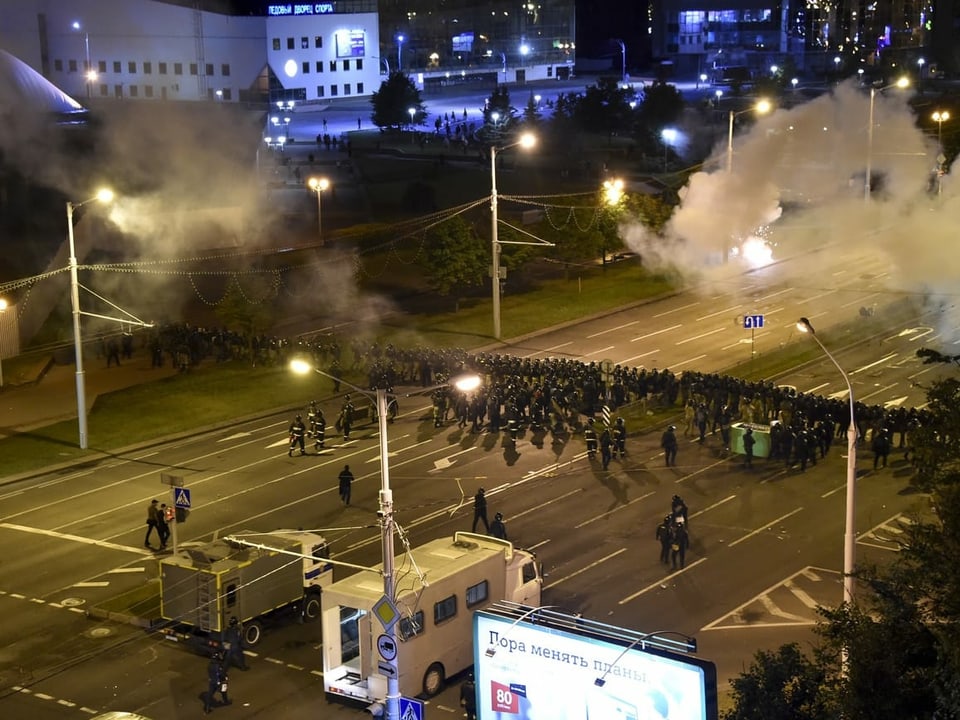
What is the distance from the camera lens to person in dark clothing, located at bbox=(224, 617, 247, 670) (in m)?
20.4

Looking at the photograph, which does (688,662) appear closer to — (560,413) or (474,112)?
(560,413)

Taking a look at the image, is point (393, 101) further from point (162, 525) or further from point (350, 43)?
point (162, 525)

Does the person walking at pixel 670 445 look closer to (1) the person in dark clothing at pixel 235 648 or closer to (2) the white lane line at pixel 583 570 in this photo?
(2) the white lane line at pixel 583 570

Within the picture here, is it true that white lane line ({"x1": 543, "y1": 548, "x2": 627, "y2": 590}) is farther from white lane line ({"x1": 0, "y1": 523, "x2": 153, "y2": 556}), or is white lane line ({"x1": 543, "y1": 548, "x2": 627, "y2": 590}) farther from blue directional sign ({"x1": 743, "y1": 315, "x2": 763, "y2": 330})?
blue directional sign ({"x1": 743, "y1": 315, "x2": 763, "y2": 330})

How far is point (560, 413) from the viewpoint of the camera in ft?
118

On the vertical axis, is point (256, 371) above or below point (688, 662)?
below

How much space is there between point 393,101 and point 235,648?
74.1 metres

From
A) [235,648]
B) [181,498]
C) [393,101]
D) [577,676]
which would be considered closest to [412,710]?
[577,676]

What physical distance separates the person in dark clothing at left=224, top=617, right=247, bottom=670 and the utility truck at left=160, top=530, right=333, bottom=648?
211mm

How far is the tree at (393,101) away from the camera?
91.2 metres

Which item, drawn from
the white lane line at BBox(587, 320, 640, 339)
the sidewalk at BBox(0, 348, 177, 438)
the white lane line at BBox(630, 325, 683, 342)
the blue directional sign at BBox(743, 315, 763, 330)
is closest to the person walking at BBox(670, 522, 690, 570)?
the blue directional sign at BBox(743, 315, 763, 330)

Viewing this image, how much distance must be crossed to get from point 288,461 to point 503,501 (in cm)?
665

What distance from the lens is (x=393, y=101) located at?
91.2 m

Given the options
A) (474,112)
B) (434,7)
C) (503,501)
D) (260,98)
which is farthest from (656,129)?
(503,501)
